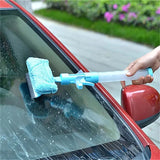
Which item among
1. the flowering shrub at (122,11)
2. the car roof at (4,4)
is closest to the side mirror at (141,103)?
the car roof at (4,4)

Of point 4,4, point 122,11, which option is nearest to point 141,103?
point 4,4

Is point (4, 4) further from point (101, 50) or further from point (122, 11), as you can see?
point (122, 11)

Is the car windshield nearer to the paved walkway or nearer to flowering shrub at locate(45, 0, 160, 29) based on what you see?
the paved walkway

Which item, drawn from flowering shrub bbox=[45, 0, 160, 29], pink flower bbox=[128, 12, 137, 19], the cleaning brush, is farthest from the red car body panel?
pink flower bbox=[128, 12, 137, 19]

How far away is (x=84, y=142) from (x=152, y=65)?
53cm

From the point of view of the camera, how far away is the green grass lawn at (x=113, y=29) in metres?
6.86

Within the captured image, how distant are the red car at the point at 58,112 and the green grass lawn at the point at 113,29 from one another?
478cm

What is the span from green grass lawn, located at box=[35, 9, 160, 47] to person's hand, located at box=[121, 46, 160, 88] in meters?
4.83

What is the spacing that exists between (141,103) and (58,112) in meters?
0.43

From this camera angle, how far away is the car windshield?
1.58 meters

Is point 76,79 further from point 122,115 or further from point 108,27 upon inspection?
point 108,27

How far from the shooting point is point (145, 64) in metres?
1.71

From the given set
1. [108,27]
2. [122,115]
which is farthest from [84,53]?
[122,115]

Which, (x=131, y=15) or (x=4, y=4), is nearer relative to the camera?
(x=4, y=4)
